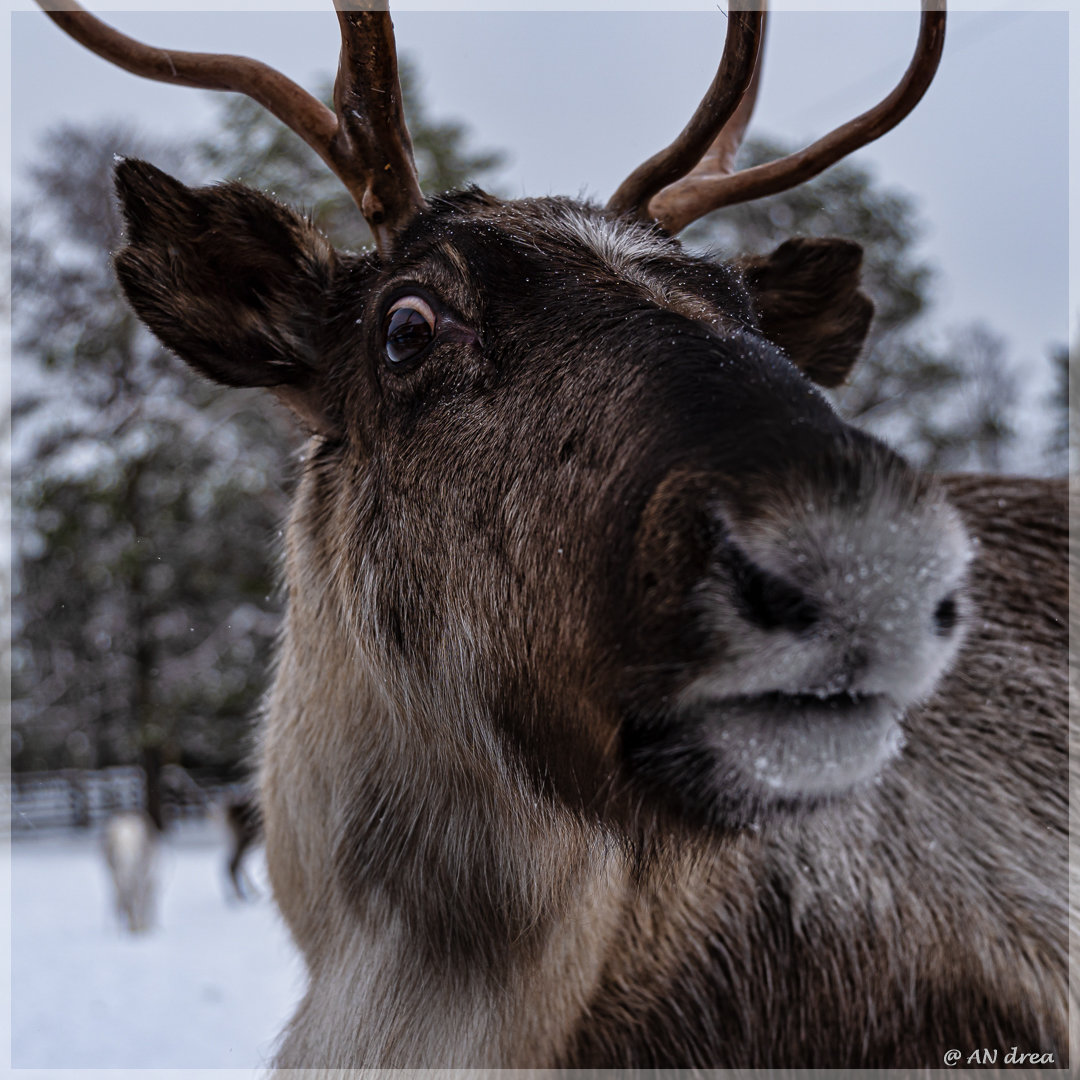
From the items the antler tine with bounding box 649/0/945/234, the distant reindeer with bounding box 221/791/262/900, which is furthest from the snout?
the distant reindeer with bounding box 221/791/262/900

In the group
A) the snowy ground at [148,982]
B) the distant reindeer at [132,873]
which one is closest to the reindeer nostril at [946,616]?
the snowy ground at [148,982]

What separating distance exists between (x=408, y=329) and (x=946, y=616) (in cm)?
146

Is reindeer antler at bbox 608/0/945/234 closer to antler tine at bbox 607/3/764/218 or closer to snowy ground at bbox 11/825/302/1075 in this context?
antler tine at bbox 607/3/764/218

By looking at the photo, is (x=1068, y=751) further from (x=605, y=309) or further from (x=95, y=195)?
(x=95, y=195)

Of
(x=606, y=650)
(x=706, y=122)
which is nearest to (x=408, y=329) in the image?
(x=606, y=650)

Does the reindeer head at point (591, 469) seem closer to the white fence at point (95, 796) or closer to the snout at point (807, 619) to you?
the snout at point (807, 619)

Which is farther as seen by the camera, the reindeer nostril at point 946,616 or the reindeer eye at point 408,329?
the reindeer eye at point 408,329

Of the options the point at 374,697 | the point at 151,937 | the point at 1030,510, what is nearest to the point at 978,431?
the point at 1030,510

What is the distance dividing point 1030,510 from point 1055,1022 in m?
1.66

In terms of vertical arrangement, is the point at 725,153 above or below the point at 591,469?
above

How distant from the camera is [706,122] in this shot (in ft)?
10.0

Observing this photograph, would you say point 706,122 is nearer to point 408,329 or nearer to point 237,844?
point 408,329

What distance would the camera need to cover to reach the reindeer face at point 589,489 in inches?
62.3

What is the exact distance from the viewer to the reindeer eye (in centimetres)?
248
